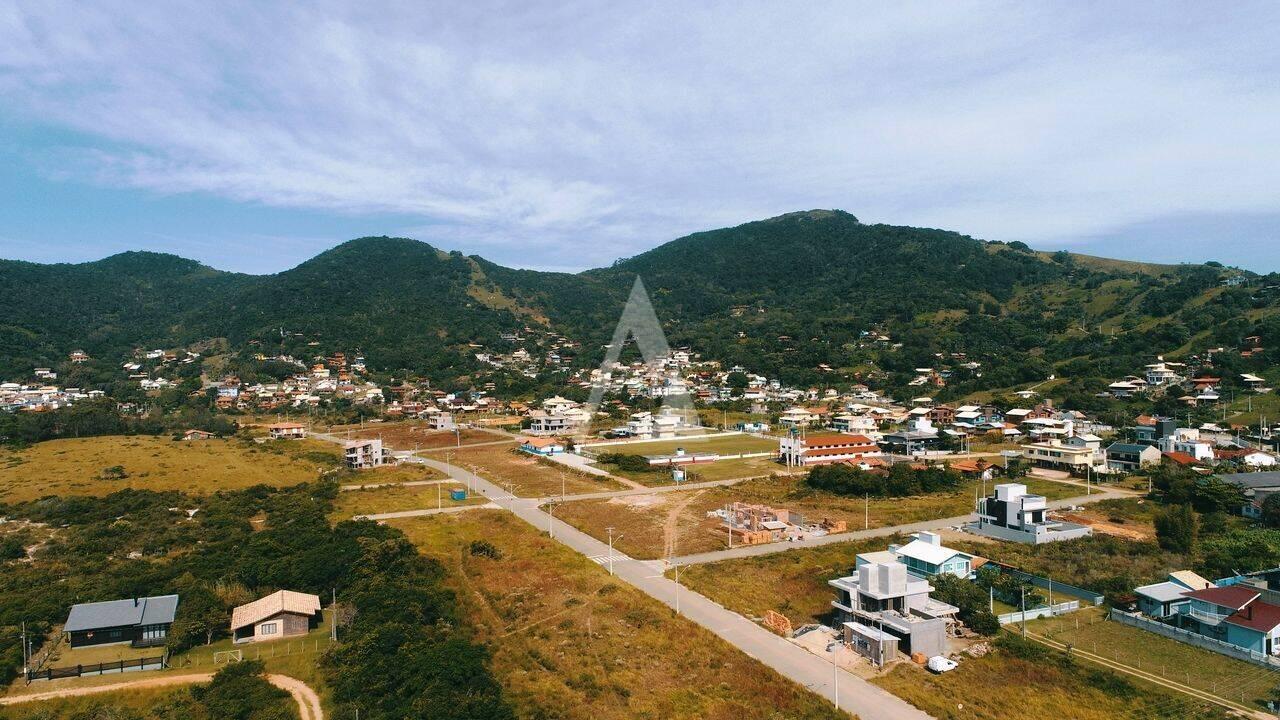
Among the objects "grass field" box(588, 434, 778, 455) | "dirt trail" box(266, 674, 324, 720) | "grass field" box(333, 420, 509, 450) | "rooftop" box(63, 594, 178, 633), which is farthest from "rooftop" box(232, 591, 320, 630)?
"grass field" box(333, 420, 509, 450)

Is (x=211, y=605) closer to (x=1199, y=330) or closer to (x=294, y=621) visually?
(x=294, y=621)

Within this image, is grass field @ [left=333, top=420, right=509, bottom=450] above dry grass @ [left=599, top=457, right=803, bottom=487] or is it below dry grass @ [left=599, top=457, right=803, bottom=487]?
above

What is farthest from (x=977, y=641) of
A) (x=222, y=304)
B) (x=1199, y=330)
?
(x=222, y=304)

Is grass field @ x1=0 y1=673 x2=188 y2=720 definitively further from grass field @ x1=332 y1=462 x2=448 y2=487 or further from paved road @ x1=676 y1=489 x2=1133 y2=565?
grass field @ x1=332 y1=462 x2=448 y2=487

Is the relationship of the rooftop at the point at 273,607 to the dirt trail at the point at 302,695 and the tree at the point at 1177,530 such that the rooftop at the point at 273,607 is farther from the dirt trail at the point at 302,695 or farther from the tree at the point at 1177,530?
the tree at the point at 1177,530

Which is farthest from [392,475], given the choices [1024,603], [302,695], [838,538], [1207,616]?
[1207,616]

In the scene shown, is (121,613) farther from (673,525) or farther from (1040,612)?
(1040,612)
